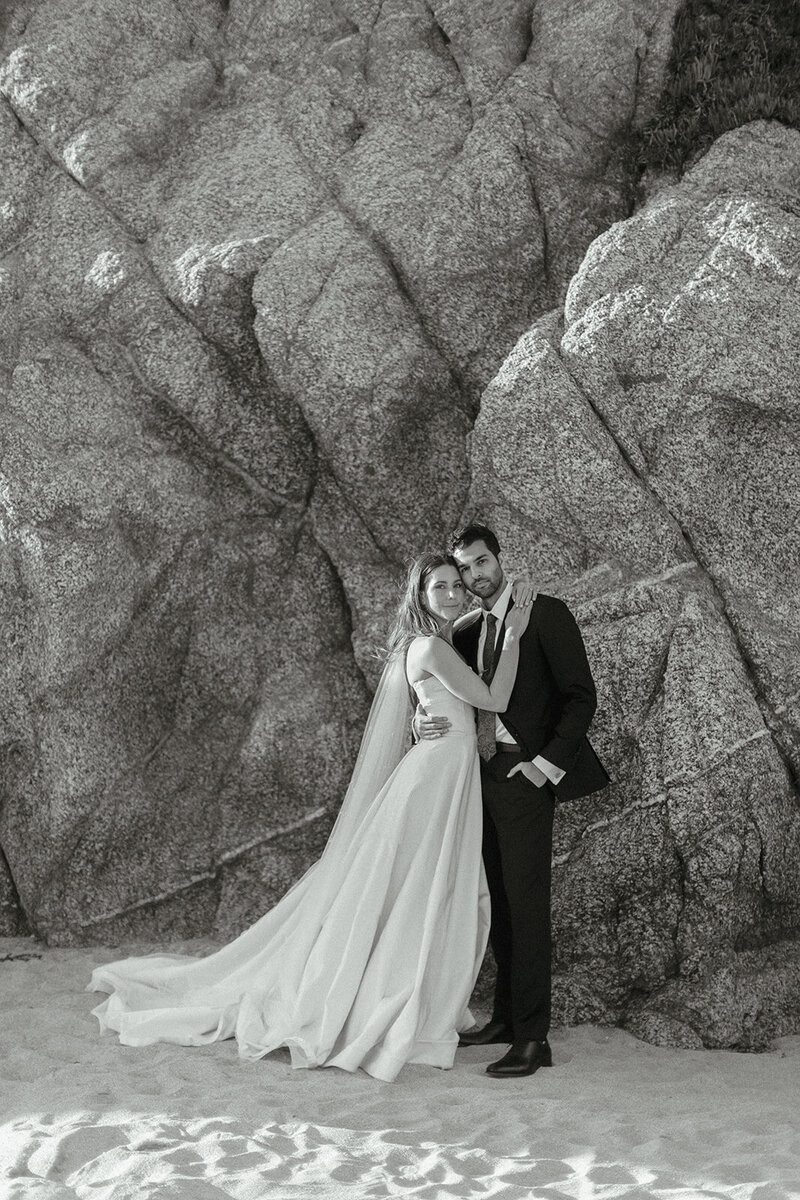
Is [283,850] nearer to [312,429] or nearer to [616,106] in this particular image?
[312,429]

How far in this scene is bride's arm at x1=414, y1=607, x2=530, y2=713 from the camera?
6074 millimetres

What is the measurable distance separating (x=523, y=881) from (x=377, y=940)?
2.64 feet

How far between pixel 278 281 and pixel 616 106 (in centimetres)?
288

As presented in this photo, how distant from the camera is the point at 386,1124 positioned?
5.05 metres

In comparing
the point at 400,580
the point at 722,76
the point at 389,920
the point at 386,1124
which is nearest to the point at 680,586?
the point at 400,580

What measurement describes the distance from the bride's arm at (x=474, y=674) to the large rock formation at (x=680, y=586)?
86 centimetres

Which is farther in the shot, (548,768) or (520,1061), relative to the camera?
(548,768)

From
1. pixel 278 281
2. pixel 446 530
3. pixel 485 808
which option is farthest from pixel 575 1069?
pixel 278 281

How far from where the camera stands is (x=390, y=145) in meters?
8.50

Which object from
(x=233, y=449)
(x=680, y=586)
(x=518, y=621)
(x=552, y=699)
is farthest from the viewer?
(x=233, y=449)

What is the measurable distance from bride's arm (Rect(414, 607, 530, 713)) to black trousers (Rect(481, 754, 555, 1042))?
316 millimetres

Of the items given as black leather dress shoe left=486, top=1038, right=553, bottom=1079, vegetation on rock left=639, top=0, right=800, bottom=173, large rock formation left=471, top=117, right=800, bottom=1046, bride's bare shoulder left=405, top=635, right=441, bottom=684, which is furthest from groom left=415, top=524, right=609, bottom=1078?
vegetation on rock left=639, top=0, right=800, bottom=173

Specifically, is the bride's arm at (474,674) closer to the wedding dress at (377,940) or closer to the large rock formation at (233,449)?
the wedding dress at (377,940)

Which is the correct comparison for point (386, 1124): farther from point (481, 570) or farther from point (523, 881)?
point (481, 570)
